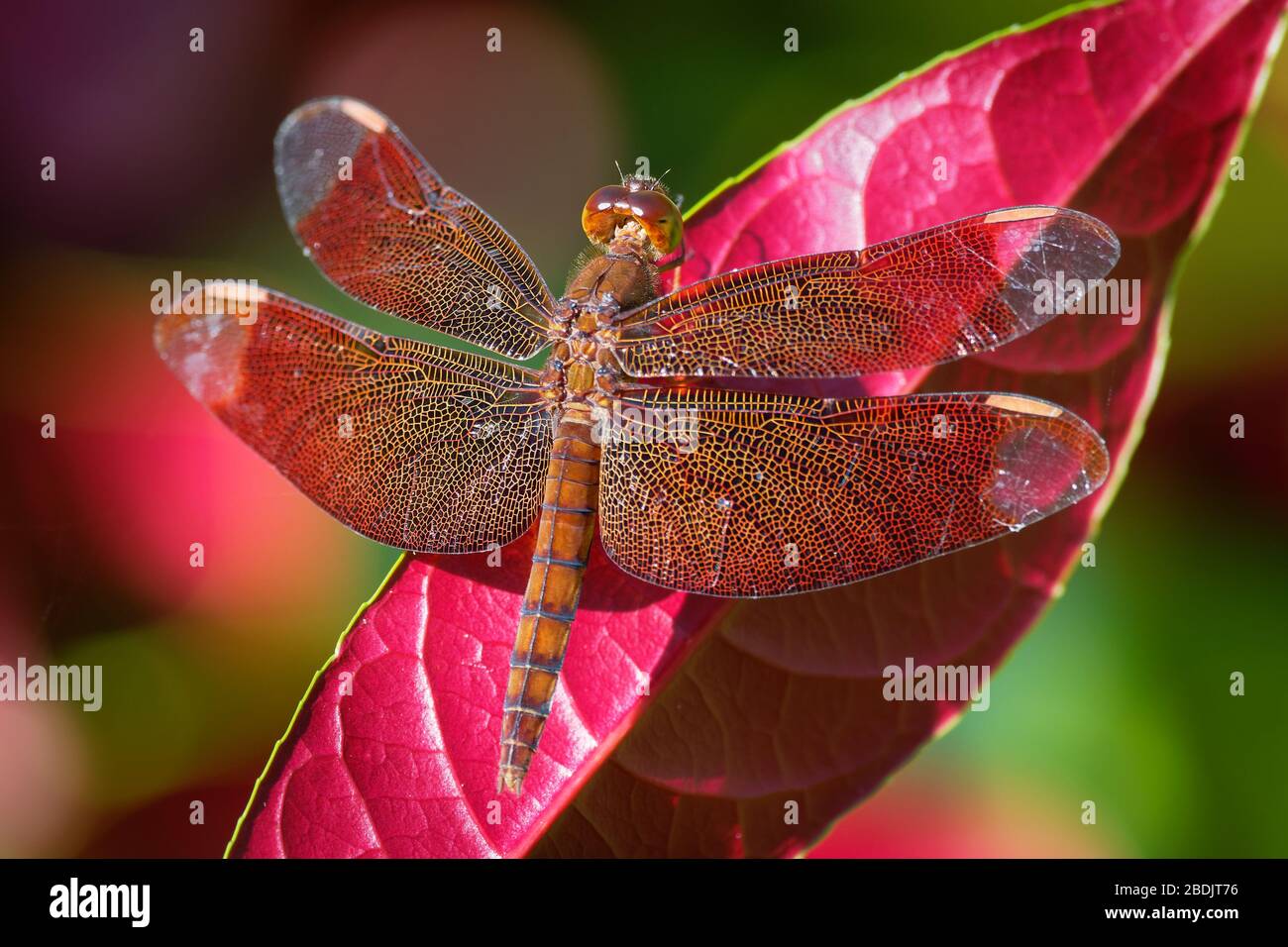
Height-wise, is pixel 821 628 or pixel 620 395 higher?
pixel 620 395

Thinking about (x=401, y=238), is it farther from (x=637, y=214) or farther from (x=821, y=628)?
(x=821, y=628)

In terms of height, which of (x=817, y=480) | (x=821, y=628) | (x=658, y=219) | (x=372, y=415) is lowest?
(x=821, y=628)

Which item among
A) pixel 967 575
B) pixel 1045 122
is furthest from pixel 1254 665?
pixel 1045 122

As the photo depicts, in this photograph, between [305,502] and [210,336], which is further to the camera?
[305,502]

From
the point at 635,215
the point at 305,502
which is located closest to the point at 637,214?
the point at 635,215

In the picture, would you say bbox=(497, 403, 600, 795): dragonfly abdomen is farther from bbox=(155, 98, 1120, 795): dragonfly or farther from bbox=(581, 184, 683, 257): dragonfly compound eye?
bbox=(581, 184, 683, 257): dragonfly compound eye

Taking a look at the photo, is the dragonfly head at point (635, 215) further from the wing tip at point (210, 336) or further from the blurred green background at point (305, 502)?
the wing tip at point (210, 336)

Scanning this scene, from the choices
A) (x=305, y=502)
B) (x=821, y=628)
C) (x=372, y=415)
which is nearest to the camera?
(x=821, y=628)

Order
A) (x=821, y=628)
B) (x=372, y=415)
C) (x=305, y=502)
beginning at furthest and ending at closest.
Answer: (x=305, y=502), (x=372, y=415), (x=821, y=628)
